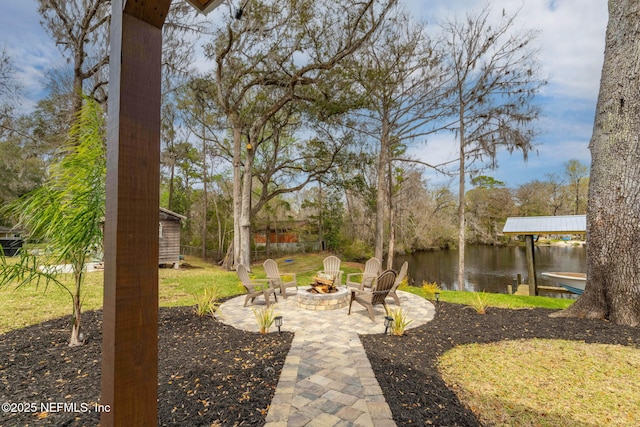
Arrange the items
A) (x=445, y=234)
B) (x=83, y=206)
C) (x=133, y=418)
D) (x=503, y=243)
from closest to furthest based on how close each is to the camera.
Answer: (x=133, y=418) → (x=83, y=206) → (x=445, y=234) → (x=503, y=243)

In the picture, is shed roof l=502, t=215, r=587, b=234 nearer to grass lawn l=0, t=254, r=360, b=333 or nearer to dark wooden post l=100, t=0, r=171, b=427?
grass lawn l=0, t=254, r=360, b=333

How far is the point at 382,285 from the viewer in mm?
5227

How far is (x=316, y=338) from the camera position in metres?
4.17

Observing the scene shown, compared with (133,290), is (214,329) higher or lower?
lower

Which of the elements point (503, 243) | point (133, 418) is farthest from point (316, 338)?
point (503, 243)

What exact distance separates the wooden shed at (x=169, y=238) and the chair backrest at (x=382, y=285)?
38.1 ft

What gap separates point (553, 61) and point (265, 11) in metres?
9.99

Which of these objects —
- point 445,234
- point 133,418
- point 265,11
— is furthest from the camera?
point 445,234

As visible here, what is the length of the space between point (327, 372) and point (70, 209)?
3395 mm

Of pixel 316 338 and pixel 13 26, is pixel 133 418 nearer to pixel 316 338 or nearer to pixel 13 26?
pixel 316 338

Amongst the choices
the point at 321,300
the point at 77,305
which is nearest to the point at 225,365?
the point at 77,305

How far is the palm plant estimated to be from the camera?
3.10 meters

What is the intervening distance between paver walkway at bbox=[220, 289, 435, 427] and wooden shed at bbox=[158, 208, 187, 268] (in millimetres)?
9698

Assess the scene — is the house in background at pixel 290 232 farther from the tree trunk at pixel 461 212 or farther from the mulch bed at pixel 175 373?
the mulch bed at pixel 175 373
